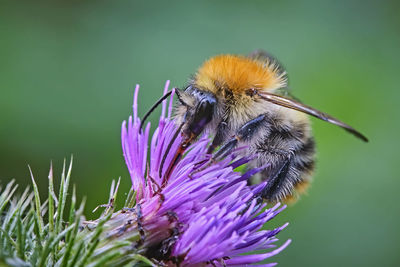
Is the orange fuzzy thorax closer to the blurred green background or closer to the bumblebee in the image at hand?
the bumblebee

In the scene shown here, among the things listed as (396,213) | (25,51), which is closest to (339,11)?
(396,213)

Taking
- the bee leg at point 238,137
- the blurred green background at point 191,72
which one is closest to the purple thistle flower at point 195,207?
the bee leg at point 238,137

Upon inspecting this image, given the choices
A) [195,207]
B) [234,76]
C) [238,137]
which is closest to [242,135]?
[238,137]

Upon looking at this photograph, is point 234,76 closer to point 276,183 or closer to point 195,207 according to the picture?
point 276,183

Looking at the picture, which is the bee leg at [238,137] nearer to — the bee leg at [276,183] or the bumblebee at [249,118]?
the bumblebee at [249,118]

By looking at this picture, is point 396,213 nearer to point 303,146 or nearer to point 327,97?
point 327,97


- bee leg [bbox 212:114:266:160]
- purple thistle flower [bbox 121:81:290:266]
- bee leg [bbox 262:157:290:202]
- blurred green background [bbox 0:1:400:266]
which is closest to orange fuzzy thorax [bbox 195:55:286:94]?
bee leg [bbox 212:114:266:160]
